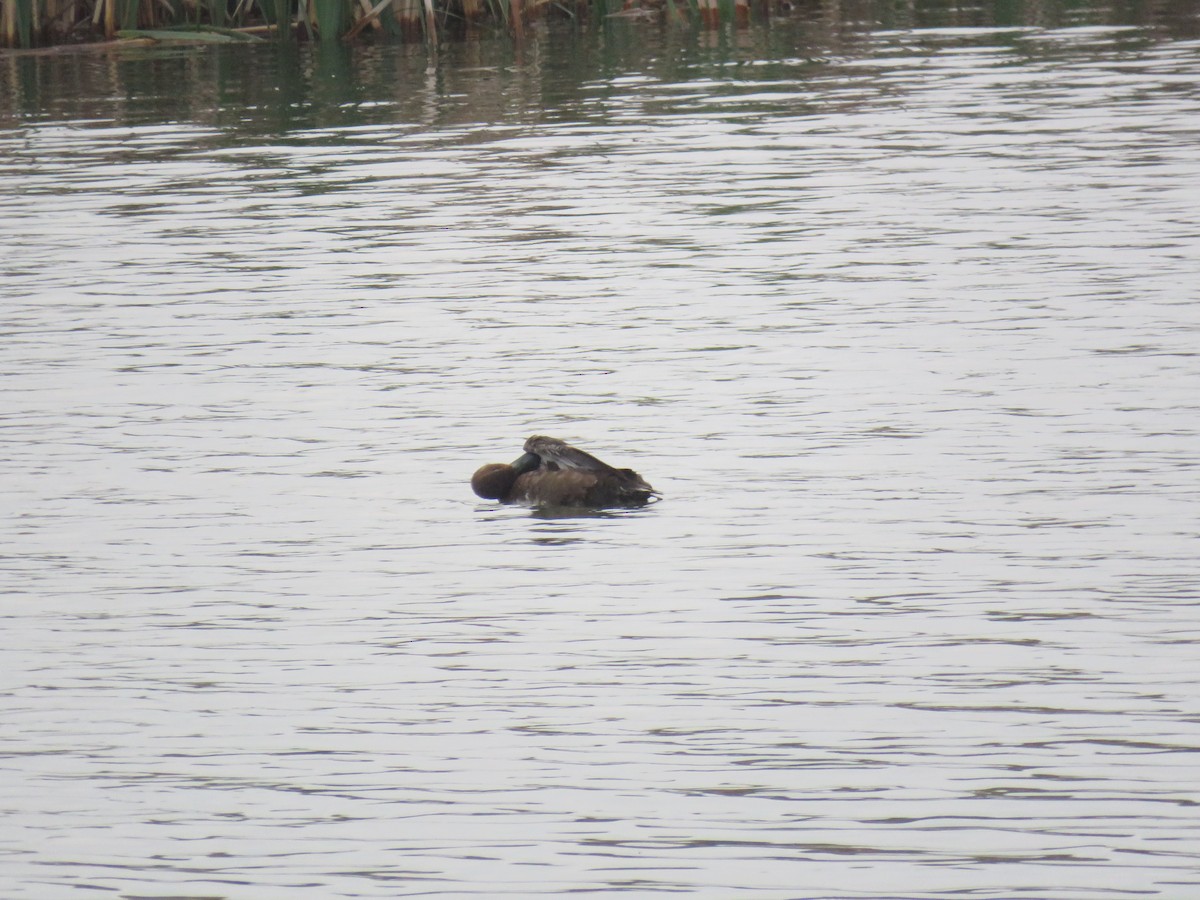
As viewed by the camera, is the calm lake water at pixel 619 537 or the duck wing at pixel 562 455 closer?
the calm lake water at pixel 619 537

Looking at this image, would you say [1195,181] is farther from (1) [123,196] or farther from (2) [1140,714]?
(2) [1140,714]

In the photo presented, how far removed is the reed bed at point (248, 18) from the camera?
25.9 m

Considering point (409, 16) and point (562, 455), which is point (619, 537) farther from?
point (409, 16)

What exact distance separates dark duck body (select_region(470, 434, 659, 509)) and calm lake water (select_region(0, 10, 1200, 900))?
84 millimetres

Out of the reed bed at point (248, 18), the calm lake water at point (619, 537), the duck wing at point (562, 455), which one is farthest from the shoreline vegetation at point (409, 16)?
the duck wing at point (562, 455)

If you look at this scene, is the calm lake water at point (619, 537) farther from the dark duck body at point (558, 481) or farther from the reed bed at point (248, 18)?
the reed bed at point (248, 18)

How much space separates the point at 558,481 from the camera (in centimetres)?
816

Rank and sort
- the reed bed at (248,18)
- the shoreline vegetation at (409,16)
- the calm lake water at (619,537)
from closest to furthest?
the calm lake water at (619,537), the reed bed at (248,18), the shoreline vegetation at (409,16)

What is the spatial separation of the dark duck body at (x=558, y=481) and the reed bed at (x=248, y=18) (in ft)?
57.3

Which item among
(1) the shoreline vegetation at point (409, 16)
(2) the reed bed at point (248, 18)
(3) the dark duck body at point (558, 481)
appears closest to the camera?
(3) the dark duck body at point (558, 481)

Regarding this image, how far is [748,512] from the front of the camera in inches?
306

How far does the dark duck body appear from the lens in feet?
26.3

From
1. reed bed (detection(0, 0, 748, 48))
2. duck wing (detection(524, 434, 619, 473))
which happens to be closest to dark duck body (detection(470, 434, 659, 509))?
duck wing (detection(524, 434, 619, 473))

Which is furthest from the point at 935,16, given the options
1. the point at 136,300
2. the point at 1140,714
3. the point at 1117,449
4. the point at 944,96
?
the point at 1140,714
